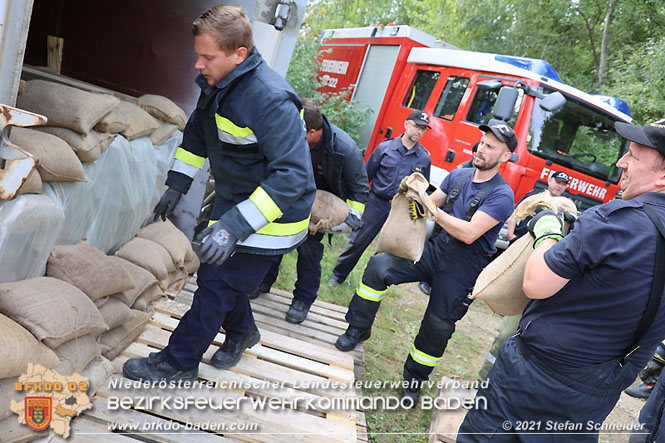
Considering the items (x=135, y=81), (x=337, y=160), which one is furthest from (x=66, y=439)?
(x=135, y=81)

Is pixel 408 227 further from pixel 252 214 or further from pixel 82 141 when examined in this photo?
pixel 82 141

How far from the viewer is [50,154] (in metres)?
2.56

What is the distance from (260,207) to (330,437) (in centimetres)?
119

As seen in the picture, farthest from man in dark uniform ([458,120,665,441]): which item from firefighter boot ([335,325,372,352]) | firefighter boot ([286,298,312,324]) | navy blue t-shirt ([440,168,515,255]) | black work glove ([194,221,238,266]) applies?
firefighter boot ([286,298,312,324])

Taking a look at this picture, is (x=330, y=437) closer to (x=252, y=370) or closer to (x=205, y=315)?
(x=252, y=370)

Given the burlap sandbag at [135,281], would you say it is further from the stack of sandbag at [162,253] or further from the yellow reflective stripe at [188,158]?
the yellow reflective stripe at [188,158]

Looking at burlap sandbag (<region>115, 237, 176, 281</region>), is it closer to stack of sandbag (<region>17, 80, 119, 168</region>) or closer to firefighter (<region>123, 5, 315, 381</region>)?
stack of sandbag (<region>17, 80, 119, 168</region>)

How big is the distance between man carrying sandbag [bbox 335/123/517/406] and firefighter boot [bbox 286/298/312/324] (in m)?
0.48

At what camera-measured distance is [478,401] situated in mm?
2279

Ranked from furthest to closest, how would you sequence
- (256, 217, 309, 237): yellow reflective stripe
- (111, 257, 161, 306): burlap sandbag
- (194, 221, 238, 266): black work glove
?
(111, 257, 161, 306): burlap sandbag, (256, 217, 309, 237): yellow reflective stripe, (194, 221, 238, 266): black work glove

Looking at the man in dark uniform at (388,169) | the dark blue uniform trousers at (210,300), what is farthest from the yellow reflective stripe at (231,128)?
the man in dark uniform at (388,169)

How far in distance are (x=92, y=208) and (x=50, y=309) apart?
109 centimetres

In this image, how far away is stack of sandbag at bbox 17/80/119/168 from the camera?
284 cm

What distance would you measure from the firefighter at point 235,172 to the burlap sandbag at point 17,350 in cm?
48
